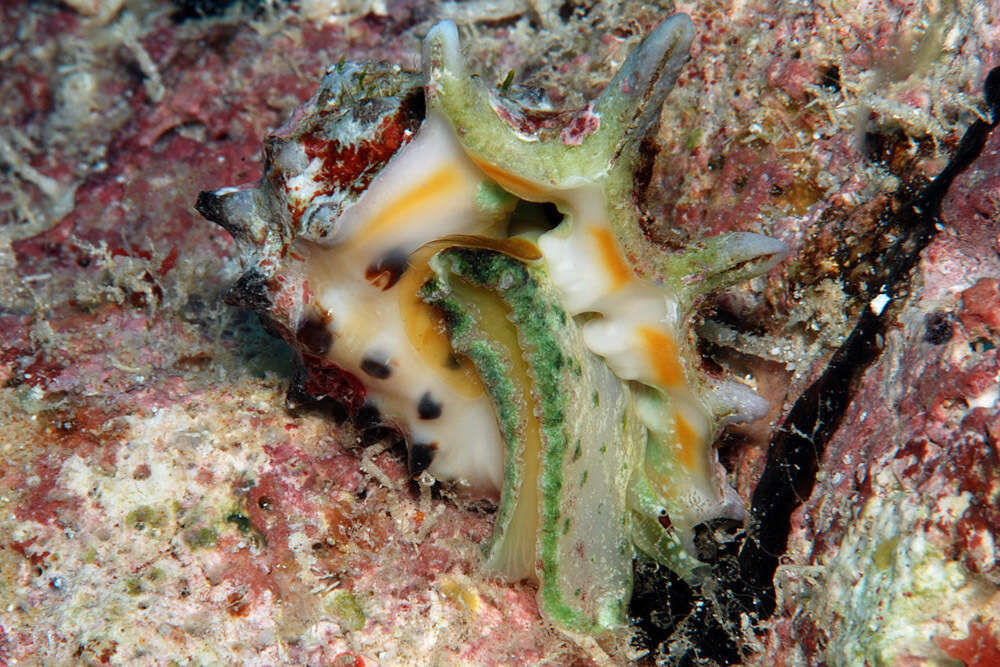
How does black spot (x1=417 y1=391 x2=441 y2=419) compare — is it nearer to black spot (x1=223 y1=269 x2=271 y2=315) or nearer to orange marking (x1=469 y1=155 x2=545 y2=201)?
black spot (x1=223 y1=269 x2=271 y2=315)

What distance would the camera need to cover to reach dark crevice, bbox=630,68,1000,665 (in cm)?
184

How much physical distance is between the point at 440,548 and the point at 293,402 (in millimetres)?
679

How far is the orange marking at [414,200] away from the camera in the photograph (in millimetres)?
1773

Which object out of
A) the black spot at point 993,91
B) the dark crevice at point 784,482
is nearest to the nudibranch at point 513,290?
the dark crevice at point 784,482

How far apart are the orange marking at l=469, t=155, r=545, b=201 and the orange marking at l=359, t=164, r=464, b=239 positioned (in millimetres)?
93

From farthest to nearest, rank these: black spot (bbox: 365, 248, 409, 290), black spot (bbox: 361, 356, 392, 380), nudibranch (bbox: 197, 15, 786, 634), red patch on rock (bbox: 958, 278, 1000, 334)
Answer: black spot (bbox: 361, 356, 392, 380) → black spot (bbox: 365, 248, 409, 290) → nudibranch (bbox: 197, 15, 786, 634) → red patch on rock (bbox: 958, 278, 1000, 334)

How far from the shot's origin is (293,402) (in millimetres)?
2174

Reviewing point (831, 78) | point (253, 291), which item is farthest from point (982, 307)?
point (253, 291)

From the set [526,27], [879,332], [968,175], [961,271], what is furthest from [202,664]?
[526,27]

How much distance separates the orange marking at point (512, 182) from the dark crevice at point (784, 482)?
101cm

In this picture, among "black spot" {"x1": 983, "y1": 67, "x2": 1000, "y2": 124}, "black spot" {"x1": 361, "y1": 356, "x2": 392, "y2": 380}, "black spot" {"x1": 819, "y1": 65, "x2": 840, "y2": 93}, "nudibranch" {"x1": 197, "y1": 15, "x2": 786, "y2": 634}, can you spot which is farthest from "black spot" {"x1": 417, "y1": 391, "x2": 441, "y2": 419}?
"black spot" {"x1": 983, "y1": 67, "x2": 1000, "y2": 124}

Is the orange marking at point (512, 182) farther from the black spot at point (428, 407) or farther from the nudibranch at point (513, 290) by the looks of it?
the black spot at point (428, 407)

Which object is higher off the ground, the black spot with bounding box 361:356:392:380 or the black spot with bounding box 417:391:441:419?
the black spot with bounding box 361:356:392:380

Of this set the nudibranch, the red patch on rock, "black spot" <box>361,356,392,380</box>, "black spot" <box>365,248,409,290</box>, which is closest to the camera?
the red patch on rock
